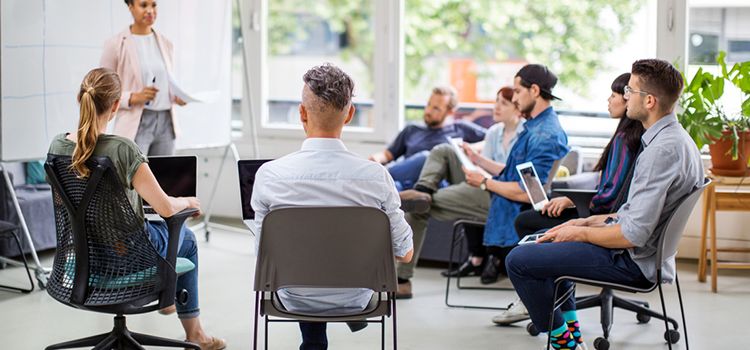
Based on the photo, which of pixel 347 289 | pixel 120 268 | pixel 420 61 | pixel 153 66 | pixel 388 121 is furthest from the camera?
pixel 420 61

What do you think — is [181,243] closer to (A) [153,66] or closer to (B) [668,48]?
(A) [153,66]

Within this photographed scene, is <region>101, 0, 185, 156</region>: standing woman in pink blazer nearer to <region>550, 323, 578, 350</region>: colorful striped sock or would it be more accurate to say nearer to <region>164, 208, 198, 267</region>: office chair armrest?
<region>164, 208, 198, 267</region>: office chair armrest

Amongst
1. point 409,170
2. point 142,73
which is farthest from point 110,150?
point 409,170

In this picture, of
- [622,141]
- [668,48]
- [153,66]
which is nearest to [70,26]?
[153,66]

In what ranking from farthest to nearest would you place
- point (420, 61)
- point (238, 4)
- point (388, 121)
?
1. point (420, 61)
2. point (388, 121)
3. point (238, 4)

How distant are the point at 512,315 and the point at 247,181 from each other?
5.48ft

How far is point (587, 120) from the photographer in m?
6.62

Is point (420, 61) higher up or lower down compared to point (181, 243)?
higher up

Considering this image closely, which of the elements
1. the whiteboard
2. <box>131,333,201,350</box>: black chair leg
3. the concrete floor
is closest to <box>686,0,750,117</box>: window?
the concrete floor

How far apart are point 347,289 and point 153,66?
2679 millimetres

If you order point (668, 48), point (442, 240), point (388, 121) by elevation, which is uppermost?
point (668, 48)

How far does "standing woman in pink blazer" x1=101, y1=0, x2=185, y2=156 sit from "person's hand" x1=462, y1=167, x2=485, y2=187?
159 cm

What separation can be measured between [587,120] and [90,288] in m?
4.04

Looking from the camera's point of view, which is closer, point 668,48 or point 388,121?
point 668,48
